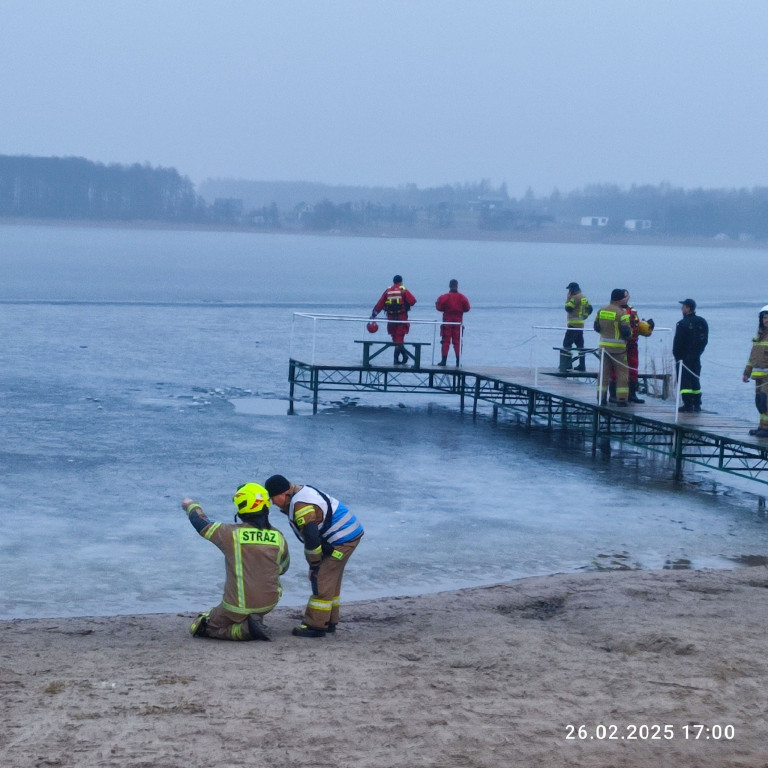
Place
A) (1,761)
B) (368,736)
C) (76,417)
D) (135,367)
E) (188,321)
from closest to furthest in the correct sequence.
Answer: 1. (1,761)
2. (368,736)
3. (76,417)
4. (135,367)
5. (188,321)

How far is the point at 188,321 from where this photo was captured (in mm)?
39969

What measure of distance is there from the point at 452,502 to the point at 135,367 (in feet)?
46.1

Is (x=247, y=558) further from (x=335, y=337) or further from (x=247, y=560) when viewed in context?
(x=335, y=337)

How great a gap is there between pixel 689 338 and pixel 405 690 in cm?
1039

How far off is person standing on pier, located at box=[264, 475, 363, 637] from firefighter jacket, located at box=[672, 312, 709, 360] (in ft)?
29.4

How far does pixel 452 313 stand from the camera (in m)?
20.6

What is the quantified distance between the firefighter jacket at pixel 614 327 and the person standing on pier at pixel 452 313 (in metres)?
5.09

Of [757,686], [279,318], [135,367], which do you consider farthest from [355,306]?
[757,686]

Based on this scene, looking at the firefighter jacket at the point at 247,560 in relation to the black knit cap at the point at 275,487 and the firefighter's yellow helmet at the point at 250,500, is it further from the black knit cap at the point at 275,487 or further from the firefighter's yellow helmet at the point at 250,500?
the black knit cap at the point at 275,487

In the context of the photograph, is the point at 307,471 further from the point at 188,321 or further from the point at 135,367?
the point at 188,321

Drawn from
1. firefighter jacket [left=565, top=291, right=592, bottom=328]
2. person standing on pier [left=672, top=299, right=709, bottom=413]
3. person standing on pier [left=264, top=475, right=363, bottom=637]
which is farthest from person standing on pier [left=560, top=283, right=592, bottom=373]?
person standing on pier [left=264, top=475, right=363, bottom=637]

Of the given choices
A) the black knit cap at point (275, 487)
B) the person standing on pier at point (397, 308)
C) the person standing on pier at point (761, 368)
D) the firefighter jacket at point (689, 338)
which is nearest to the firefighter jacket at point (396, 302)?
the person standing on pier at point (397, 308)

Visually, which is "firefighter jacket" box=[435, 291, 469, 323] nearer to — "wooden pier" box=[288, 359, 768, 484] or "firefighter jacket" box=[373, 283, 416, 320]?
"firefighter jacket" box=[373, 283, 416, 320]

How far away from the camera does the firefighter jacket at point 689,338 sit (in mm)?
15609
